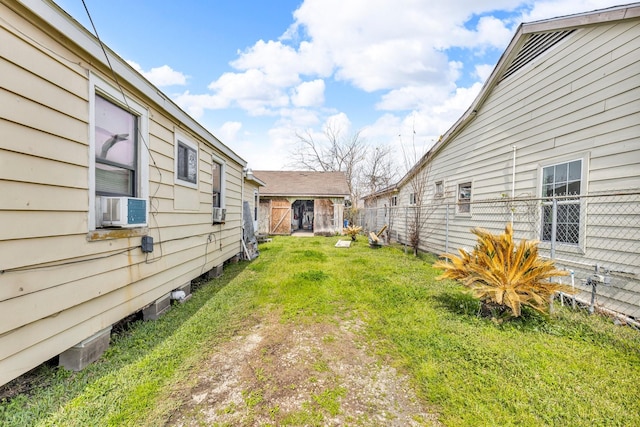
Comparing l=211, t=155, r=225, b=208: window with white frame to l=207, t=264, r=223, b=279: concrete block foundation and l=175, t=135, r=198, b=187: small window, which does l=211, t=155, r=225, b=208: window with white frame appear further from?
l=207, t=264, r=223, b=279: concrete block foundation

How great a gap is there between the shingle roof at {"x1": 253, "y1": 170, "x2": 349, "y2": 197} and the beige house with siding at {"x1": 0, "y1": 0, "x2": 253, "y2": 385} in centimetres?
1187

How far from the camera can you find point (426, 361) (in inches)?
103

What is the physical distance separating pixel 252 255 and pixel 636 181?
808 cm

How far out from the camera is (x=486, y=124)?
21.6 ft

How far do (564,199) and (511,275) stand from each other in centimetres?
232

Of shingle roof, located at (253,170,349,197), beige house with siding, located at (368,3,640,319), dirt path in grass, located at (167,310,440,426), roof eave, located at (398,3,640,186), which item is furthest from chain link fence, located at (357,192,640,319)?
shingle roof, located at (253,170,349,197)

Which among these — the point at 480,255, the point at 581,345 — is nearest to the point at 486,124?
the point at 480,255

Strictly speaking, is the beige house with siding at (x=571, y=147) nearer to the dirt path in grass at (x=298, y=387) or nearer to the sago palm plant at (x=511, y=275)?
the sago palm plant at (x=511, y=275)

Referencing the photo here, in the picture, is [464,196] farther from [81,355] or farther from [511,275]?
[81,355]

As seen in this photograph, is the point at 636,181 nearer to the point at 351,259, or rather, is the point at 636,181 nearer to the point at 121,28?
the point at 351,259

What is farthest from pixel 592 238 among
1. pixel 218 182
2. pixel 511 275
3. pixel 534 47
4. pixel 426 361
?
pixel 218 182

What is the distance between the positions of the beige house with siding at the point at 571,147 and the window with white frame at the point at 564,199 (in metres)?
0.02

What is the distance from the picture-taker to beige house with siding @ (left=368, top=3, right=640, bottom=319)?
353 cm

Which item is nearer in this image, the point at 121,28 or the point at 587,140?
the point at 121,28
